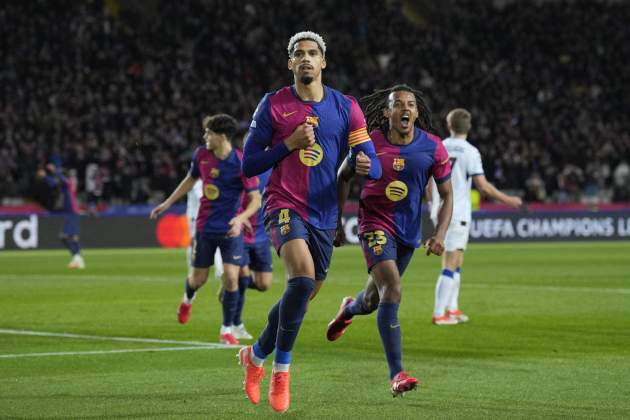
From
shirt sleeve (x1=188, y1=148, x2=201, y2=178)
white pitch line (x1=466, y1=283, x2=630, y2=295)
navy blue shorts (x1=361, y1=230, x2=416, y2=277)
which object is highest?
shirt sleeve (x1=188, y1=148, x2=201, y2=178)

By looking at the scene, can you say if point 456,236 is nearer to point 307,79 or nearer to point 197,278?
point 197,278

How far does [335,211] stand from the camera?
7.60 m

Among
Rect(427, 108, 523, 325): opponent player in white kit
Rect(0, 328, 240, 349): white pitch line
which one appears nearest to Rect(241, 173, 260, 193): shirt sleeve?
Rect(0, 328, 240, 349): white pitch line

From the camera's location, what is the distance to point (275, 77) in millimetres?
37938

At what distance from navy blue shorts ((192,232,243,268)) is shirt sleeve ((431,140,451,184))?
125 inches

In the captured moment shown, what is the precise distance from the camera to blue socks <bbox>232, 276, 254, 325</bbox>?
38.2ft

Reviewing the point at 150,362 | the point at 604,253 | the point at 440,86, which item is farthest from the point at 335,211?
the point at 440,86

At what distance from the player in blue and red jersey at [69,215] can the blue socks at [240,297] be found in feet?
39.0

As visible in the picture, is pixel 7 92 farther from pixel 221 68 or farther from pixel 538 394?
pixel 538 394

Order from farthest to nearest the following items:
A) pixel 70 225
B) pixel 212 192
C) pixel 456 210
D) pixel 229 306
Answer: pixel 70 225
pixel 456 210
pixel 212 192
pixel 229 306

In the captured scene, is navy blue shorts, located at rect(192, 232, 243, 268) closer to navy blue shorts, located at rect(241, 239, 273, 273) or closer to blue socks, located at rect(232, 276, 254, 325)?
blue socks, located at rect(232, 276, 254, 325)

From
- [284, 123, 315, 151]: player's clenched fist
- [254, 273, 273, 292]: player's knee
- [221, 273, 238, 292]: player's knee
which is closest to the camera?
[284, 123, 315, 151]: player's clenched fist

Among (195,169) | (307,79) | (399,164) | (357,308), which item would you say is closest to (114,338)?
(195,169)

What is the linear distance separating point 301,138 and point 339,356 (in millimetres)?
3363
